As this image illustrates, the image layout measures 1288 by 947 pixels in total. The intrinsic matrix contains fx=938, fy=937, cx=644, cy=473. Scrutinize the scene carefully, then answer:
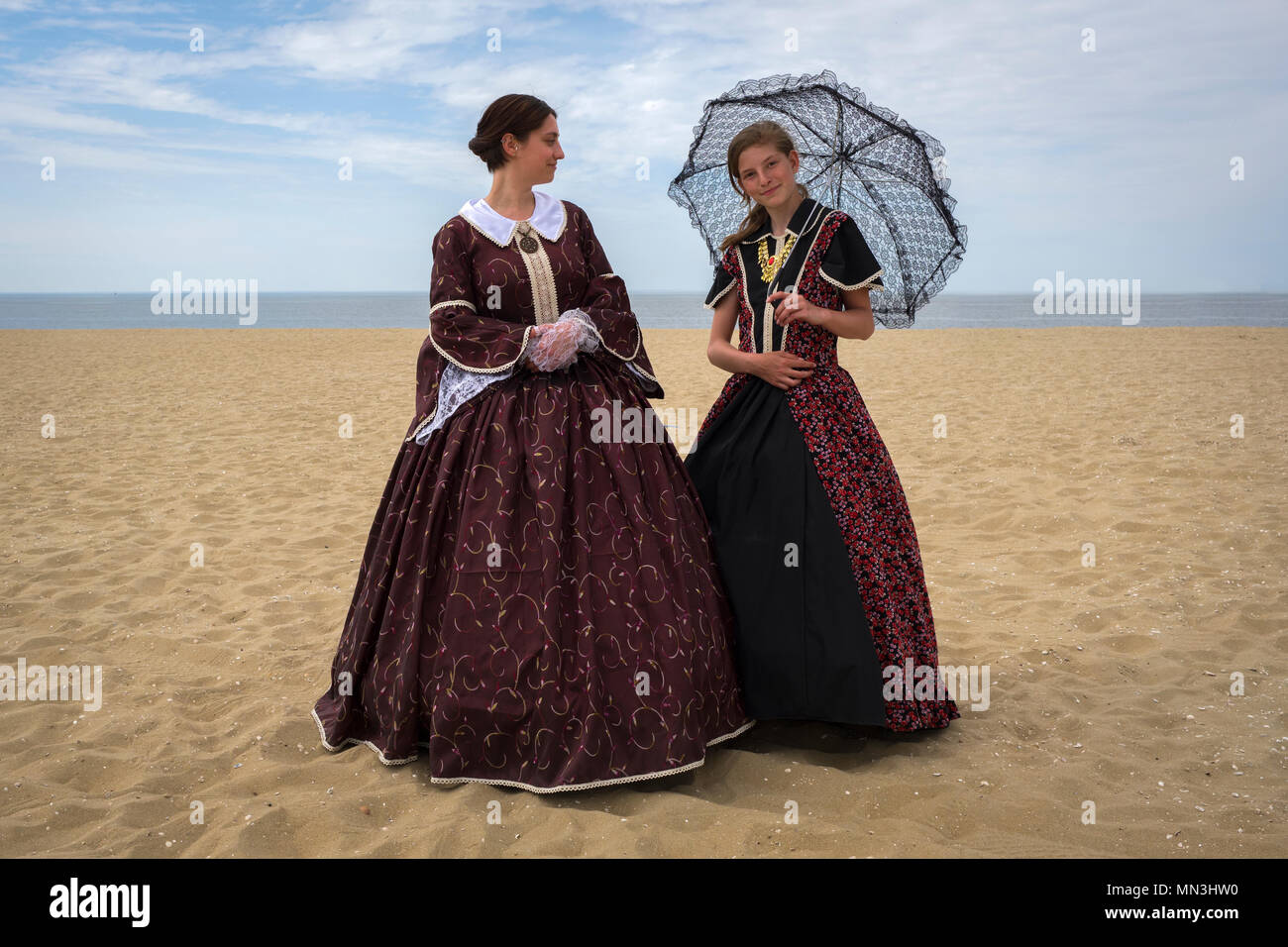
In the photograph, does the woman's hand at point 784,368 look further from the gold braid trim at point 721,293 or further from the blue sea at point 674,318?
the blue sea at point 674,318

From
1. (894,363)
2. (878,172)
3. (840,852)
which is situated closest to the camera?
(840,852)

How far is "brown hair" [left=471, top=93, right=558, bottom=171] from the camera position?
273cm

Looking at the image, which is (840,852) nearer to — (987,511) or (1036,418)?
(987,511)

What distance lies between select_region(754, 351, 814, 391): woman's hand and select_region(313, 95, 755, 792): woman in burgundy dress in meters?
0.36

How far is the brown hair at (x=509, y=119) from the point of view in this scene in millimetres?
2732

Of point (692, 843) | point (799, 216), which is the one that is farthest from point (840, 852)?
point (799, 216)

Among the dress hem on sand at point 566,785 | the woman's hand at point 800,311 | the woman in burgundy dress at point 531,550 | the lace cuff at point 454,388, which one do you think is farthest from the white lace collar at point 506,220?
the dress hem on sand at point 566,785

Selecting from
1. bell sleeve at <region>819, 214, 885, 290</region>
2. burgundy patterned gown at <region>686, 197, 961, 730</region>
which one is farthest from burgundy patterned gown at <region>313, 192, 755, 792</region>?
→ bell sleeve at <region>819, 214, 885, 290</region>

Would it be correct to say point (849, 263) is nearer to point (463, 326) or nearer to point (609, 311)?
Answer: point (609, 311)

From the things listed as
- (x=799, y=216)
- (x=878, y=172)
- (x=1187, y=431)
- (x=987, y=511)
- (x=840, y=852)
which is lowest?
(x=840, y=852)

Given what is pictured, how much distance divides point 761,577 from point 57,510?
16.1 ft

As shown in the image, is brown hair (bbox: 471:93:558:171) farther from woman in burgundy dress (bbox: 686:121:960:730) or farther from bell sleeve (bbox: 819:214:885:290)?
bell sleeve (bbox: 819:214:885:290)

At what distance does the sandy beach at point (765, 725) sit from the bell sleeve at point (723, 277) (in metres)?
1.37

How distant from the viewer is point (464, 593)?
2.54 metres
